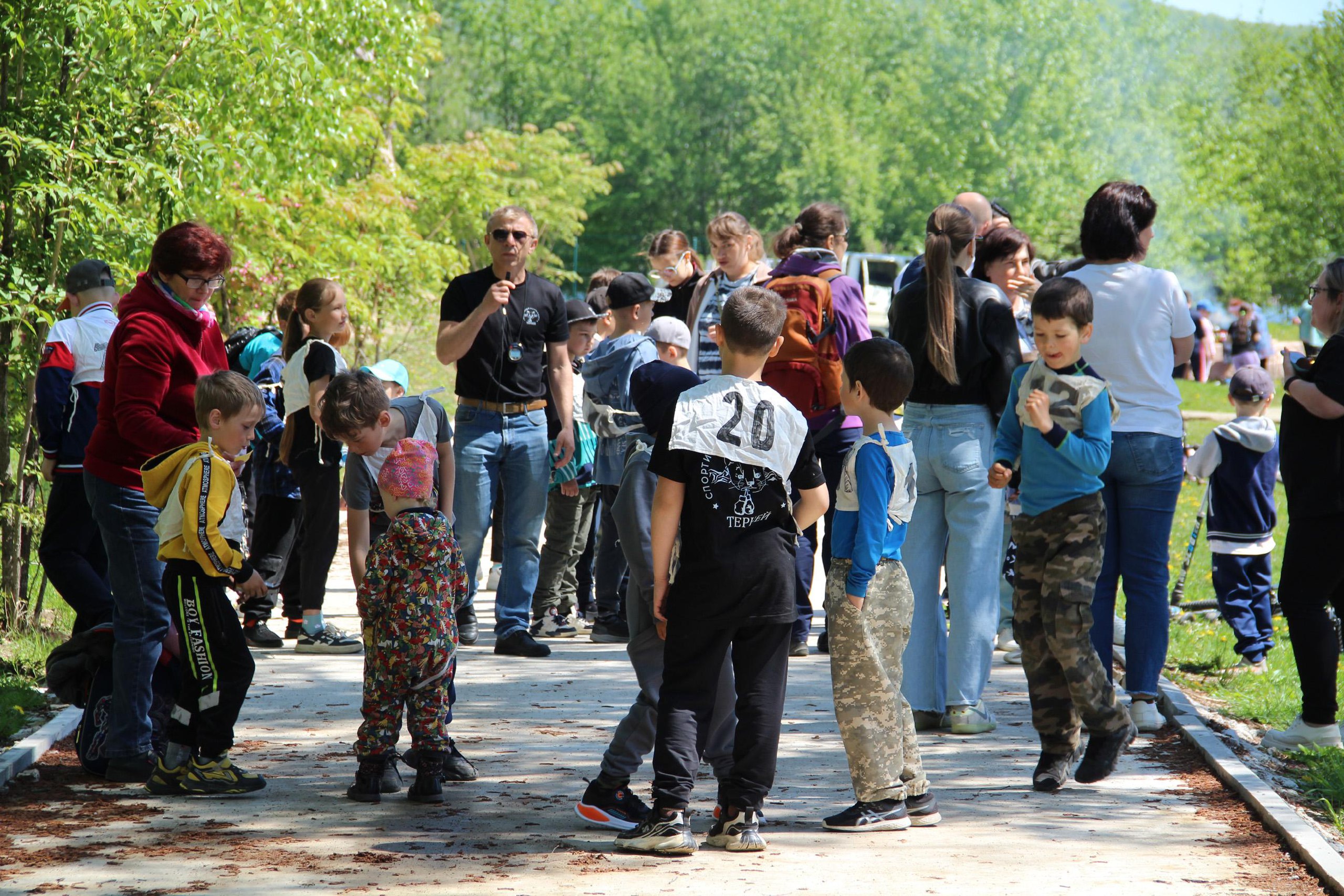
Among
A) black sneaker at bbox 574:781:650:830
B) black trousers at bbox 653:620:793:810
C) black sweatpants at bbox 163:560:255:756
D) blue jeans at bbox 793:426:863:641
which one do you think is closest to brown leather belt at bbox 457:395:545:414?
blue jeans at bbox 793:426:863:641

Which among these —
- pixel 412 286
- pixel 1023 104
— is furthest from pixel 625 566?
pixel 1023 104

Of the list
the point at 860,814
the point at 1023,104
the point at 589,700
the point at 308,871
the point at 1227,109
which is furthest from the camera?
the point at 1227,109

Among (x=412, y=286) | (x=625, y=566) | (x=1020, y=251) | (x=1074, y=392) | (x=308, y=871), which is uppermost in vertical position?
(x=412, y=286)

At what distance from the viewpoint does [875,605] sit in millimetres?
4992

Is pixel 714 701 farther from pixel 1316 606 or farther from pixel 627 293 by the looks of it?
pixel 627 293

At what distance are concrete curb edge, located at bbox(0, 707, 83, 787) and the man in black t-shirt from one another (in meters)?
2.20

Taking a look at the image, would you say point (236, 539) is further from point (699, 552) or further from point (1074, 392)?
point (1074, 392)

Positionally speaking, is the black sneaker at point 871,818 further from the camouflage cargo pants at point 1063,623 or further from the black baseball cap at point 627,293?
the black baseball cap at point 627,293

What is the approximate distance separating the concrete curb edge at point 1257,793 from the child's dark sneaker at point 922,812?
117cm

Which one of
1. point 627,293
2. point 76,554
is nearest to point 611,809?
point 76,554

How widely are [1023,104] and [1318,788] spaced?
57.3 metres

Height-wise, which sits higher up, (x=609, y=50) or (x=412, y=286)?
(x=609, y=50)

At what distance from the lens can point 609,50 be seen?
235 ft

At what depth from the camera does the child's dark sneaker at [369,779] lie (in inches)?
205
